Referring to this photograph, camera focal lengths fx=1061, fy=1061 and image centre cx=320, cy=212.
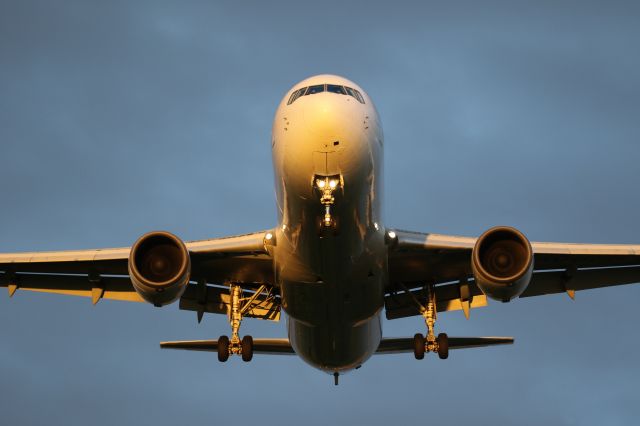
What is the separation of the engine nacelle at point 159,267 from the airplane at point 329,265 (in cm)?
3

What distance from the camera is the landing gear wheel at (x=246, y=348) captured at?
25.6 meters

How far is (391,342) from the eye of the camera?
27.1m

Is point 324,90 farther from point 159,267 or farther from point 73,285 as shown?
point 73,285

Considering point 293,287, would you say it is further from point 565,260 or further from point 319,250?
point 565,260

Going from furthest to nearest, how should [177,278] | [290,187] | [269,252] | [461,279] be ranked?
[461,279] < [269,252] < [177,278] < [290,187]

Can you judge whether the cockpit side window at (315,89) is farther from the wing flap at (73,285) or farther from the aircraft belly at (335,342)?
the wing flap at (73,285)

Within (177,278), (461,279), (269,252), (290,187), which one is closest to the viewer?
(290,187)

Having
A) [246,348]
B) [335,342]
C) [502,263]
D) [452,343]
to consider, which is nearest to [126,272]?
[246,348]

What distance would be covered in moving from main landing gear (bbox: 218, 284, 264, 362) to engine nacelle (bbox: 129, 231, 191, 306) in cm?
279

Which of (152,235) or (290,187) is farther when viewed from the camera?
(152,235)

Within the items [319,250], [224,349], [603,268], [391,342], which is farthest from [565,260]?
Result: [224,349]

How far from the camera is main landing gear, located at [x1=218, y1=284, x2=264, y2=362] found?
2536 cm

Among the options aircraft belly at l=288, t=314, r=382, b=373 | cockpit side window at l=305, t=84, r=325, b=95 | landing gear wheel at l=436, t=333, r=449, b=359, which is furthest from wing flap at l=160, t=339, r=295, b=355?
cockpit side window at l=305, t=84, r=325, b=95

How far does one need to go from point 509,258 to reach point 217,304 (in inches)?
322
